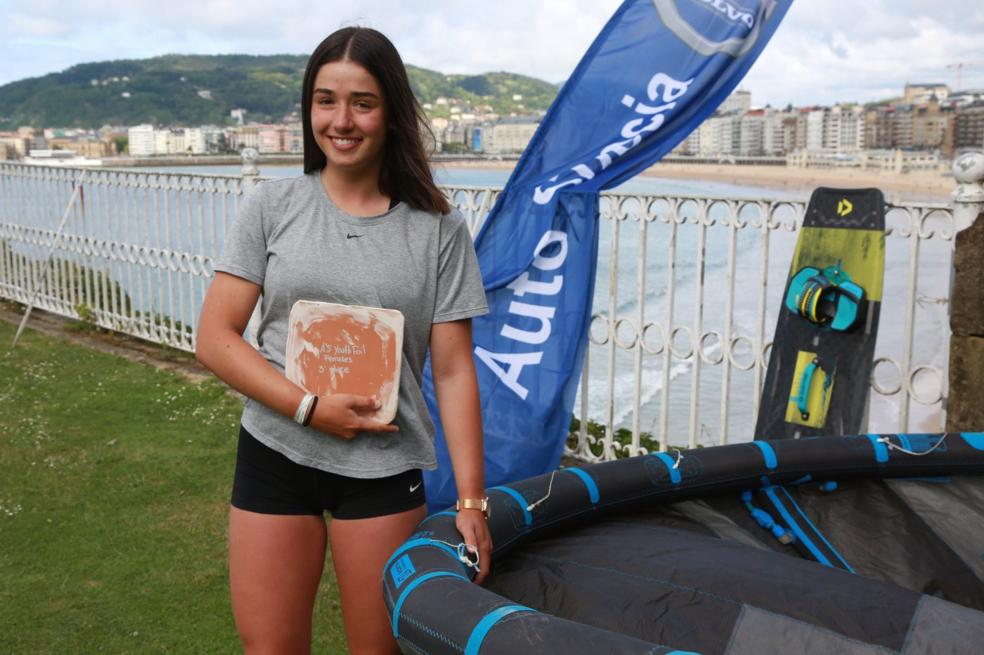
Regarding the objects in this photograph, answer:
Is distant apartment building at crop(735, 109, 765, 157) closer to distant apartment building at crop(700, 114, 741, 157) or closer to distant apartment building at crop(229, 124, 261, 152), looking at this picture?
distant apartment building at crop(700, 114, 741, 157)

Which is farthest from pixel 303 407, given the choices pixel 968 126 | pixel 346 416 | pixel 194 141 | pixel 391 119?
pixel 968 126

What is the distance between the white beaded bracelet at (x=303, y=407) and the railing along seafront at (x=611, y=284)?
2939mm

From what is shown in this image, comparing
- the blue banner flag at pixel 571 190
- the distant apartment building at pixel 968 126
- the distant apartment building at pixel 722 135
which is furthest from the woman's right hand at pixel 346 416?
the distant apartment building at pixel 722 135

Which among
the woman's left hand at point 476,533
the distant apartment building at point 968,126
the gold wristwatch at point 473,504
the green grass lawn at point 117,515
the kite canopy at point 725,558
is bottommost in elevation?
the green grass lawn at point 117,515

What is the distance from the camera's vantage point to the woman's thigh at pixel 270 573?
189 centimetres

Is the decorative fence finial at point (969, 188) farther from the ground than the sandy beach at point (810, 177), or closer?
farther from the ground

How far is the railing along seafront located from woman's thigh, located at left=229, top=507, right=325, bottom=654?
9.63 feet

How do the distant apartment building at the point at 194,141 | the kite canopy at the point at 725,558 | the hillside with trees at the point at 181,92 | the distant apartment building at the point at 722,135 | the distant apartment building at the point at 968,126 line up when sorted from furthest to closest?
the distant apartment building at the point at 722,135 < the hillside with trees at the point at 181,92 < the distant apartment building at the point at 968,126 < the distant apartment building at the point at 194,141 < the kite canopy at the point at 725,558

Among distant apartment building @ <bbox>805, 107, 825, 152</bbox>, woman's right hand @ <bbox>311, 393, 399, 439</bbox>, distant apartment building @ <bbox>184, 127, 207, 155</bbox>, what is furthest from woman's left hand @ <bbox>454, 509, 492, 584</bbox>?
distant apartment building @ <bbox>805, 107, 825, 152</bbox>

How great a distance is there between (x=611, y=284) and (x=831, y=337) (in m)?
1.28

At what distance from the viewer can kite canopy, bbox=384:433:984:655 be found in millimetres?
1757

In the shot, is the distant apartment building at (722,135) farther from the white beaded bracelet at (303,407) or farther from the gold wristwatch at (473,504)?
the white beaded bracelet at (303,407)

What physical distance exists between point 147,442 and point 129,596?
190 cm

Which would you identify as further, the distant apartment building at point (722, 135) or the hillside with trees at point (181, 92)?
the distant apartment building at point (722, 135)
